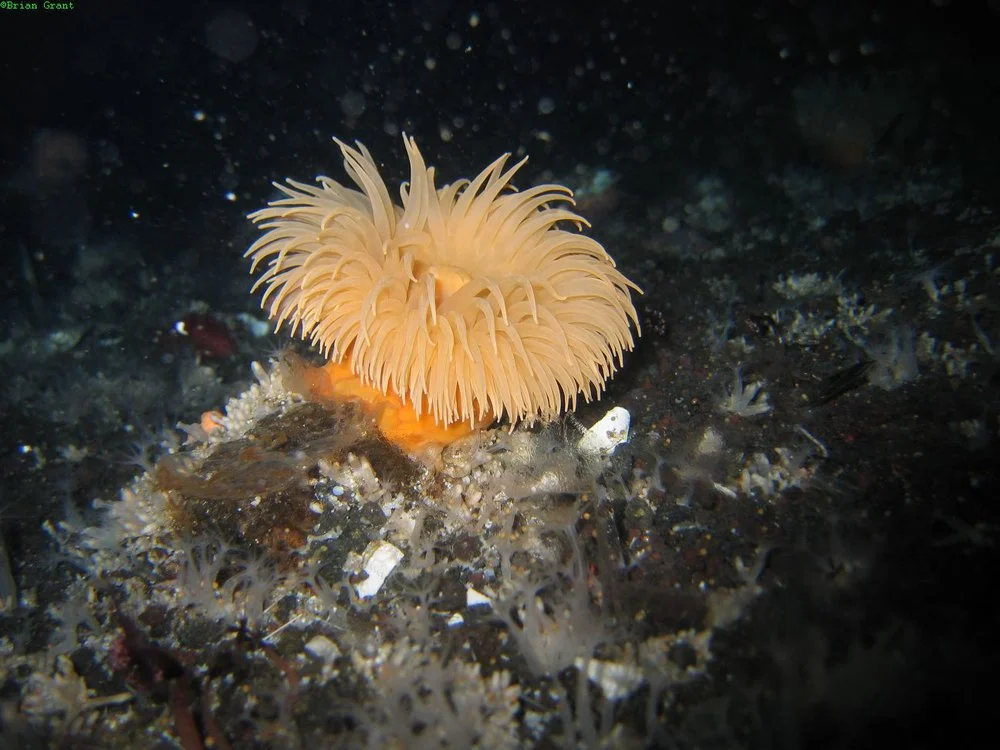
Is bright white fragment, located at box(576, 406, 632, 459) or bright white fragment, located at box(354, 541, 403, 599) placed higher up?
bright white fragment, located at box(576, 406, 632, 459)

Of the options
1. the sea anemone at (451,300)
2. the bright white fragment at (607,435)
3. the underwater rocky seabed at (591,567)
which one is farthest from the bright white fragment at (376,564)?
the bright white fragment at (607,435)

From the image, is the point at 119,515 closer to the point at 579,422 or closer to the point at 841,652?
the point at 579,422

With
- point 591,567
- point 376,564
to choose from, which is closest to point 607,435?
point 591,567

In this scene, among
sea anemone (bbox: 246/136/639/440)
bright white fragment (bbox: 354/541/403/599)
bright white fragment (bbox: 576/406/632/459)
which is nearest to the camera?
sea anemone (bbox: 246/136/639/440)

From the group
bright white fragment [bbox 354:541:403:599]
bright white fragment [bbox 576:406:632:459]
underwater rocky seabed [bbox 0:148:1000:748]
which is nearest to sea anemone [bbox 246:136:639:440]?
bright white fragment [bbox 576:406:632:459]

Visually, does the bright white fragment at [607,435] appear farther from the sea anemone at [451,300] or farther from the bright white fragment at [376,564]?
the bright white fragment at [376,564]

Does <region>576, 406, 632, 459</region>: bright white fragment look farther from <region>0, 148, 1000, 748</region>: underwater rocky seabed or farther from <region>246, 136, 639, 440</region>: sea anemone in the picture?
<region>246, 136, 639, 440</region>: sea anemone
